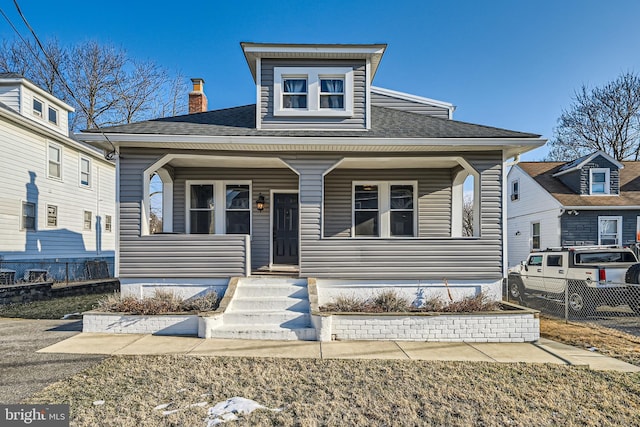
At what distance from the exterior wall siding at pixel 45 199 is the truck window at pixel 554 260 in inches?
637

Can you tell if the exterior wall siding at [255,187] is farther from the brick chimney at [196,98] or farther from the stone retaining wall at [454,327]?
the stone retaining wall at [454,327]

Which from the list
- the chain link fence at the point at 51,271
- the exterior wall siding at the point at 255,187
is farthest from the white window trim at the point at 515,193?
the chain link fence at the point at 51,271

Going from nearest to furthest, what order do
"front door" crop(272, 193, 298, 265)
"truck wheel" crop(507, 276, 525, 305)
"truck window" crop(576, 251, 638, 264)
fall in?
"truck window" crop(576, 251, 638, 264), "front door" crop(272, 193, 298, 265), "truck wheel" crop(507, 276, 525, 305)

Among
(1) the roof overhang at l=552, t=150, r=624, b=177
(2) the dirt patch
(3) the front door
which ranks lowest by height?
(2) the dirt patch

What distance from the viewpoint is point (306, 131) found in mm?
8359

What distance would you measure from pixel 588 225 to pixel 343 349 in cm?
1501

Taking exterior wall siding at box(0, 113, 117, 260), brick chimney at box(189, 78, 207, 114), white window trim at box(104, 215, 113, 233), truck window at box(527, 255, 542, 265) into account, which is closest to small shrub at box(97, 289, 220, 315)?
brick chimney at box(189, 78, 207, 114)

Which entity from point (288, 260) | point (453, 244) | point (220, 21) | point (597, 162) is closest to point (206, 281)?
point (288, 260)

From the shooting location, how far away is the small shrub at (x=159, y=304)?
6.87m

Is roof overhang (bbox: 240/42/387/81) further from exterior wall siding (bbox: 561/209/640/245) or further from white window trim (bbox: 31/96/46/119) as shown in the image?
exterior wall siding (bbox: 561/209/640/245)

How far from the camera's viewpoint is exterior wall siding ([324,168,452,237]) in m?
9.88

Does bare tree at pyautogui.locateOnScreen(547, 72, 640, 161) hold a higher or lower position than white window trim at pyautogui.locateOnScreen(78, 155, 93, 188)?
higher

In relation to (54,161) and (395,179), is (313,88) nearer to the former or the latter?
(395,179)

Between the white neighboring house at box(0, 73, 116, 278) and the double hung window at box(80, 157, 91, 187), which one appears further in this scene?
the double hung window at box(80, 157, 91, 187)
